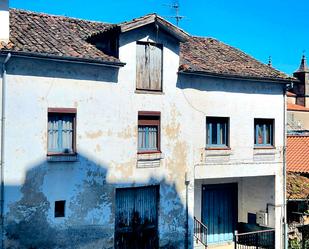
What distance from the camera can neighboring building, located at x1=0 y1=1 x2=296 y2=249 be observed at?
15648 millimetres

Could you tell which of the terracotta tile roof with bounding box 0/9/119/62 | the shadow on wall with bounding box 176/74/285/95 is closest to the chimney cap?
the shadow on wall with bounding box 176/74/285/95

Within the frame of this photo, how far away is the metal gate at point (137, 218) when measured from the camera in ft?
58.7

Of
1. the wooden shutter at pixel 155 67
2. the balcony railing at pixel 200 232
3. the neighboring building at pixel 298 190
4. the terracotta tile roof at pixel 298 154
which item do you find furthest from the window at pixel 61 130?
the terracotta tile roof at pixel 298 154

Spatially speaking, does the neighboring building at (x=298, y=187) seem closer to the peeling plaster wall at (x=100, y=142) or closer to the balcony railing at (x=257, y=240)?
the balcony railing at (x=257, y=240)

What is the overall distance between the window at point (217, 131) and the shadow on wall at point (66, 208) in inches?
126

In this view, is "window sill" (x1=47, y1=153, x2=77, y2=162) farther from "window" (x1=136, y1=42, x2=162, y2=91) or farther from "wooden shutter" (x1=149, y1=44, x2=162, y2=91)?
"wooden shutter" (x1=149, y1=44, x2=162, y2=91)

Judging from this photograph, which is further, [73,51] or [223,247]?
[223,247]

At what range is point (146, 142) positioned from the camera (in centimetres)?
1841

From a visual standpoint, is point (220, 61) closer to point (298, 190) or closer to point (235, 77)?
point (235, 77)

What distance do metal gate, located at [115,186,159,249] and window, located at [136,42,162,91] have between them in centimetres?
382

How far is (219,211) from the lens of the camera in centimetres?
2286

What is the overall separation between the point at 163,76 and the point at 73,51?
366 cm

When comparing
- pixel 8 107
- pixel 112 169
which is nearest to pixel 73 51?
pixel 8 107

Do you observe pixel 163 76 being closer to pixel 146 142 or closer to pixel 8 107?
pixel 146 142
